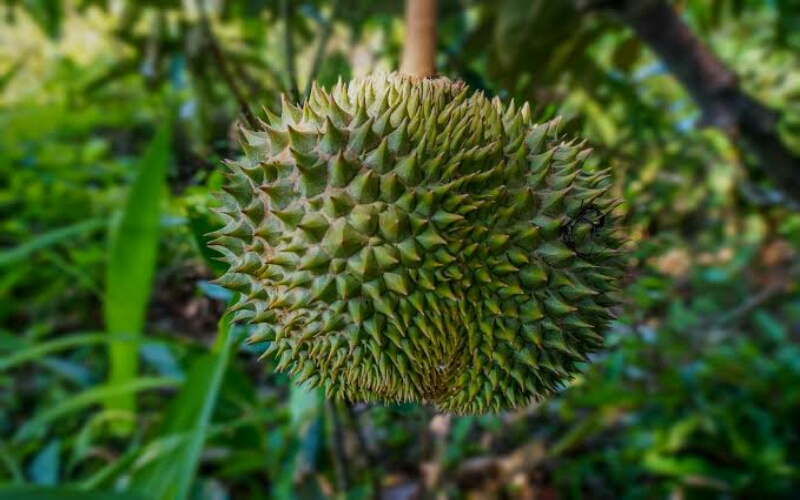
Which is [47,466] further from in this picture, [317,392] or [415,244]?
[415,244]

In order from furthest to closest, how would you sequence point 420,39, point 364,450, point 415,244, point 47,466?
point 47,466 → point 364,450 → point 420,39 → point 415,244

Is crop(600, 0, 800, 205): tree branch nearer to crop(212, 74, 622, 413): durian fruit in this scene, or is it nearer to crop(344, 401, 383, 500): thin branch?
crop(212, 74, 622, 413): durian fruit

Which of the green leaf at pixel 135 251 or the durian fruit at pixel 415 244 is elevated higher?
the green leaf at pixel 135 251

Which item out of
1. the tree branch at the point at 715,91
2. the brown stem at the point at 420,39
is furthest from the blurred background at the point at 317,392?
the brown stem at the point at 420,39

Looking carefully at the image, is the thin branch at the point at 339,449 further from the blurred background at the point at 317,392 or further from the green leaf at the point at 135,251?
the green leaf at the point at 135,251

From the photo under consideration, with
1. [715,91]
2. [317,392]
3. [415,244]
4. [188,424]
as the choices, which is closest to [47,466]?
[188,424]

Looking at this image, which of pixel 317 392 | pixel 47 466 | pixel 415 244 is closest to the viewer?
pixel 415 244

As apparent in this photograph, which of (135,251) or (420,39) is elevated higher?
(135,251)
